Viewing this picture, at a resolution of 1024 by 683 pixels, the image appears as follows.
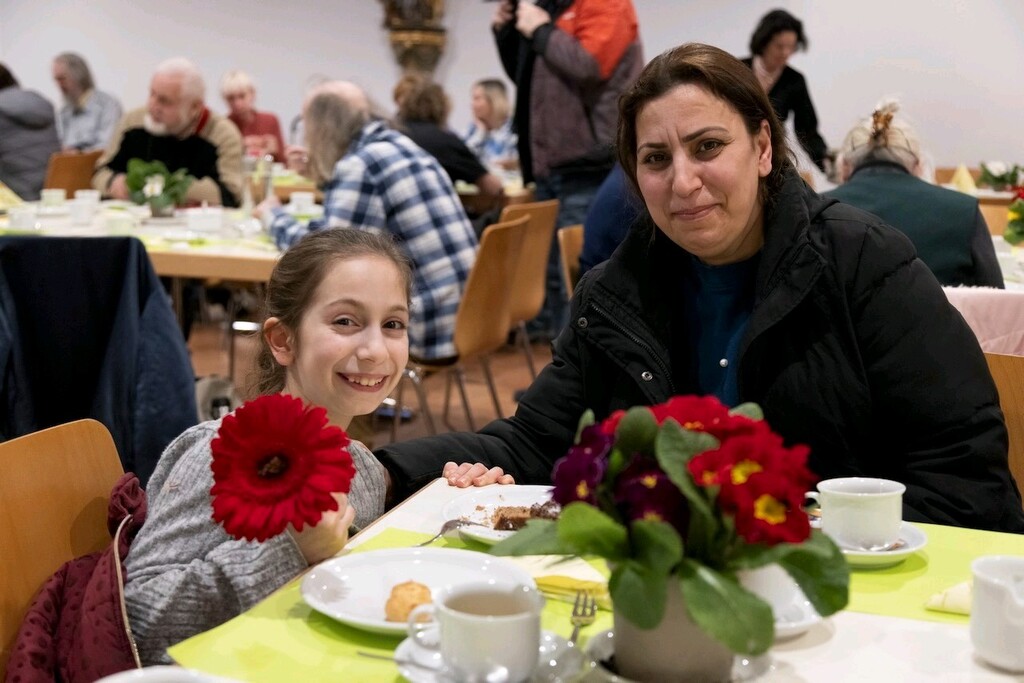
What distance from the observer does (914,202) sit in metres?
3.12

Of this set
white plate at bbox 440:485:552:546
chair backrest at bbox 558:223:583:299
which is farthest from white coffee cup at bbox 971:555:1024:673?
chair backrest at bbox 558:223:583:299

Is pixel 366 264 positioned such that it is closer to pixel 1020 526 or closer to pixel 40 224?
pixel 1020 526

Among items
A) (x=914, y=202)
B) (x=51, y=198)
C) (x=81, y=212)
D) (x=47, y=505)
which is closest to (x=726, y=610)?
(x=47, y=505)

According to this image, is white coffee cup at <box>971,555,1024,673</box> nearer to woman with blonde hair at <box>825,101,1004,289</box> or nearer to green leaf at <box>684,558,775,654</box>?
green leaf at <box>684,558,775,654</box>

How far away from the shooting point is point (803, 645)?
1109 mm

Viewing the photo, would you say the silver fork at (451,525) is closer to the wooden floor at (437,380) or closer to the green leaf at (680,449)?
the green leaf at (680,449)

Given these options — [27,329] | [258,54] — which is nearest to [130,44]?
[258,54]

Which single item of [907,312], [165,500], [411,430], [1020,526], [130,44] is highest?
[130,44]

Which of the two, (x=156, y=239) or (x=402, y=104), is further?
(x=402, y=104)

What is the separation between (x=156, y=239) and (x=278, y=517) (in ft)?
9.78

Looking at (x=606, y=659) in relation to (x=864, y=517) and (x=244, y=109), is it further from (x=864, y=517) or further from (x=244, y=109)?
(x=244, y=109)

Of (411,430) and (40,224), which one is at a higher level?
(40,224)

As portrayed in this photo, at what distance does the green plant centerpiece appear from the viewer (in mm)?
4449

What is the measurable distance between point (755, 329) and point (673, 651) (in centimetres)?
89
